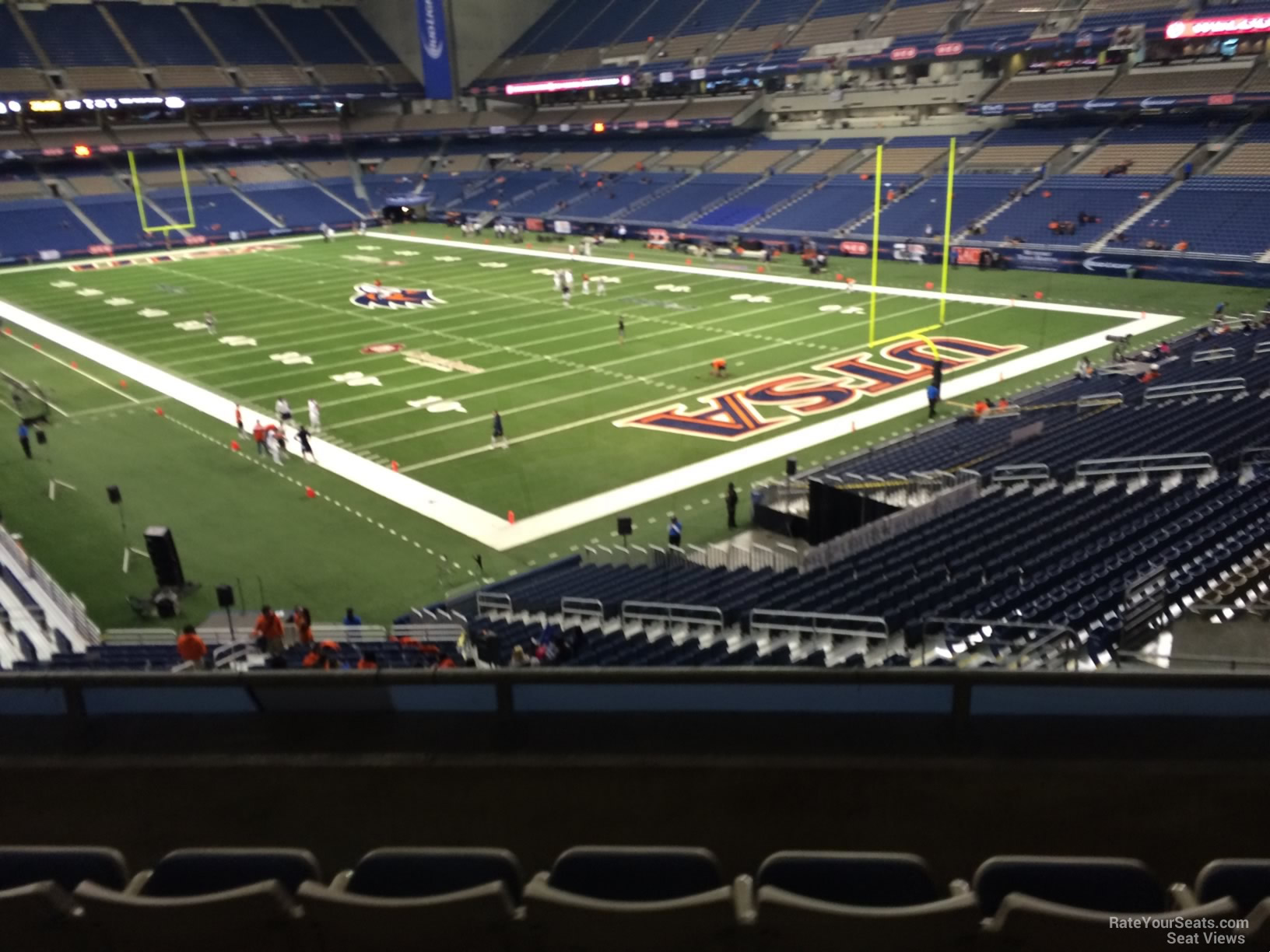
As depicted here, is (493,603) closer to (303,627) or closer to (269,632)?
(303,627)

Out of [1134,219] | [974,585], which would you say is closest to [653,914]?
[974,585]

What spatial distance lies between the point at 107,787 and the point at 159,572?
12860 mm

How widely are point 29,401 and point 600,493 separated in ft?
57.6

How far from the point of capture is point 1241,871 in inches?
107

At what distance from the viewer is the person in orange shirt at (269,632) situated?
11992 mm

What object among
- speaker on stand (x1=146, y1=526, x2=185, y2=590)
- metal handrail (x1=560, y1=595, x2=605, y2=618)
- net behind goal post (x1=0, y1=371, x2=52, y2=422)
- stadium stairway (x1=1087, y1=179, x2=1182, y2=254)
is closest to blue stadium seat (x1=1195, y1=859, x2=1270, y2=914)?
metal handrail (x1=560, y1=595, x2=605, y2=618)

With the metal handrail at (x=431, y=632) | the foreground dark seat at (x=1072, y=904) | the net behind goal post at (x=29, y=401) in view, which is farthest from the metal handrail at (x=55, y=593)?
the foreground dark seat at (x=1072, y=904)

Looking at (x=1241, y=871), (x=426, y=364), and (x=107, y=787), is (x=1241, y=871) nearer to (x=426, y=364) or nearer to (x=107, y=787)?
(x=107, y=787)

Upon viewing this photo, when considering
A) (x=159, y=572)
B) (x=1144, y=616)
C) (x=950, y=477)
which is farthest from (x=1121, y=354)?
(x=159, y=572)

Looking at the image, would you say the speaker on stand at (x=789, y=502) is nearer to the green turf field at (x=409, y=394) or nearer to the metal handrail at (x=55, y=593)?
the green turf field at (x=409, y=394)

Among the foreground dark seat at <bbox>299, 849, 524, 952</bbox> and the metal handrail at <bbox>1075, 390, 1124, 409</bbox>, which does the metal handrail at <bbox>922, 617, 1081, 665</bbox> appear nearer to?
the foreground dark seat at <bbox>299, 849, 524, 952</bbox>

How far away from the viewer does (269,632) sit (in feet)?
39.6

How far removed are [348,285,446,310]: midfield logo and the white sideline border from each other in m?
9.88

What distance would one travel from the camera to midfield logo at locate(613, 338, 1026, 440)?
76.3 ft
